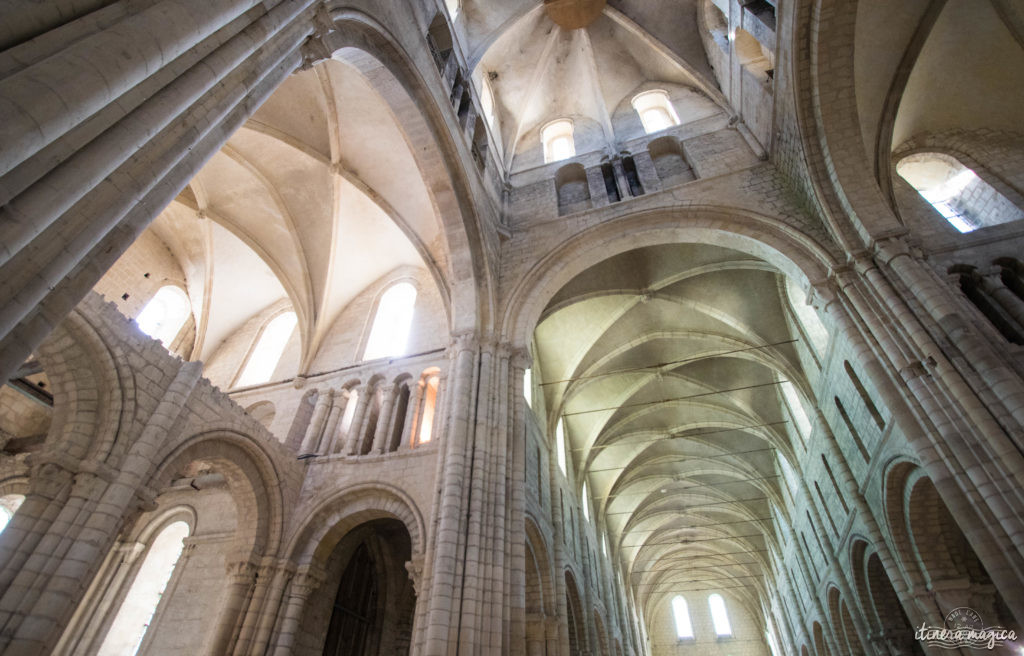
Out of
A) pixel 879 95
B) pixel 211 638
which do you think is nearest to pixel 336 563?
pixel 211 638

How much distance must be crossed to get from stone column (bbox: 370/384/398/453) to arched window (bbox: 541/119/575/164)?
806 cm

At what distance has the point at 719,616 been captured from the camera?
30.5 metres

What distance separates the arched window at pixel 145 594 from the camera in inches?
391

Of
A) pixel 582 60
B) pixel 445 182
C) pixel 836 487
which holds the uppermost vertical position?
pixel 582 60

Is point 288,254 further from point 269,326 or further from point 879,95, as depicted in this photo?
point 879,95

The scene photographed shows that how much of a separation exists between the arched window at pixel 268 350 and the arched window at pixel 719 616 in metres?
29.3

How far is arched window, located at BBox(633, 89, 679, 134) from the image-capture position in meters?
14.5

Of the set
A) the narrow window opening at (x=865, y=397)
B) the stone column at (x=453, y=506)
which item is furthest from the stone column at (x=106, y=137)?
the narrow window opening at (x=865, y=397)

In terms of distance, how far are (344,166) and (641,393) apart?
11.5 meters

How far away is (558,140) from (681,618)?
2950 centimetres

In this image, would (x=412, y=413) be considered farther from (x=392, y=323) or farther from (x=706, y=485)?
(x=706, y=485)

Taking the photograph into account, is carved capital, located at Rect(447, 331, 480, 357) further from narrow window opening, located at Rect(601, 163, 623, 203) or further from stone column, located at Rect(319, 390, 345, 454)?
narrow window opening, located at Rect(601, 163, 623, 203)

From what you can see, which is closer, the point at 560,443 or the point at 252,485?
the point at 252,485

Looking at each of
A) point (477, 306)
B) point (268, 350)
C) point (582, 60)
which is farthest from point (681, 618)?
point (582, 60)
